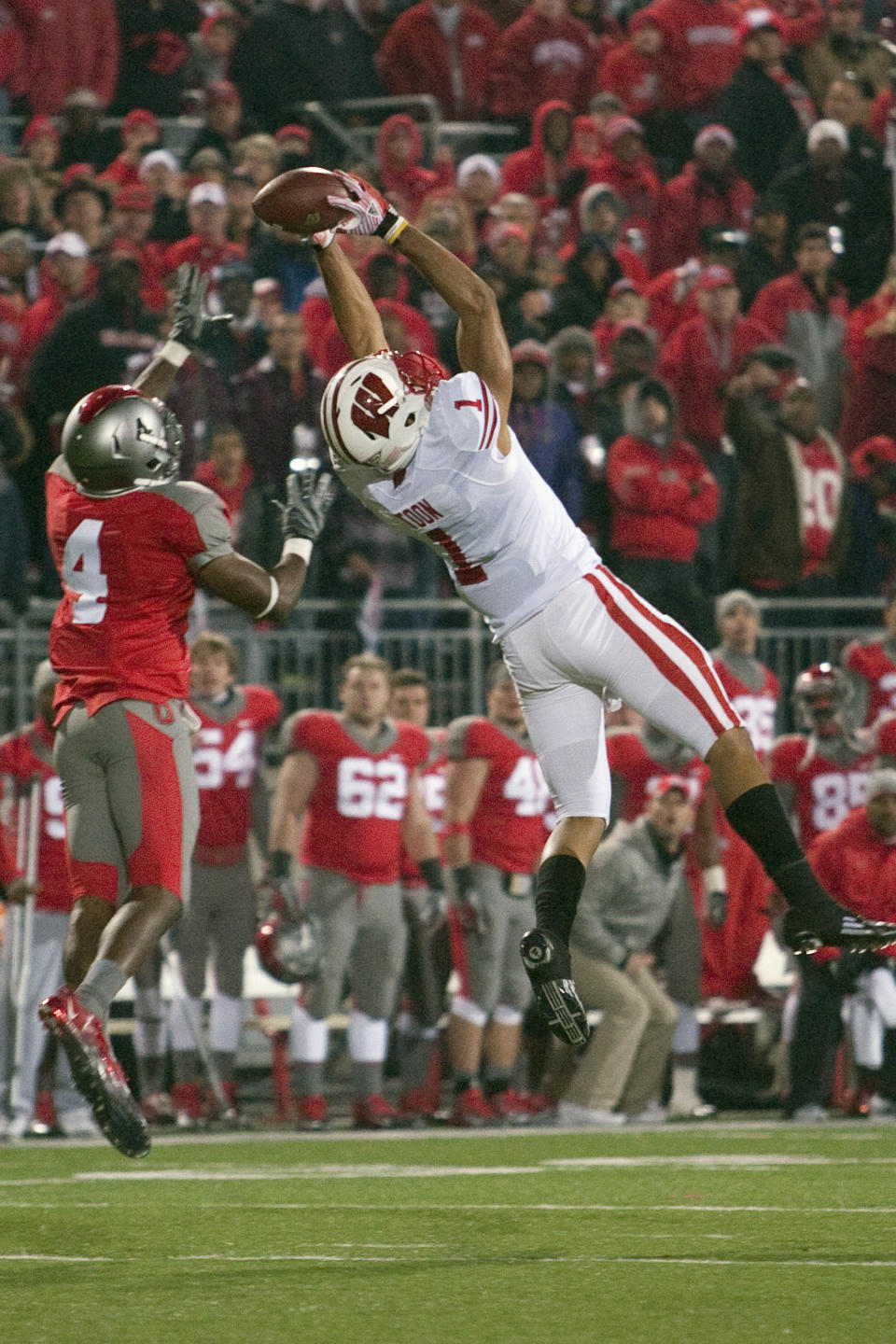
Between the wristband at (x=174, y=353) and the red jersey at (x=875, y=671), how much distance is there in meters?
5.67

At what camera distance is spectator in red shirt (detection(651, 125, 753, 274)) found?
14.5m

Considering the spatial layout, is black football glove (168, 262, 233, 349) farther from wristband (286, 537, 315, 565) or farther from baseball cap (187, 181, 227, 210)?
baseball cap (187, 181, 227, 210)

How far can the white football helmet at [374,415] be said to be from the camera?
5844 mm

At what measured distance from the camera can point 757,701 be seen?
11617 millimetres

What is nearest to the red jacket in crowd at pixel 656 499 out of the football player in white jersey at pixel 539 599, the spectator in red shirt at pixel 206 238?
the spectator in red shirt at pixel 206 238

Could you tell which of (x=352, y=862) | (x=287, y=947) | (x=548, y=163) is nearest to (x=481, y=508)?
(x=287, y=947)

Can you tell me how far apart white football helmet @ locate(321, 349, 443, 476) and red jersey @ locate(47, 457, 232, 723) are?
65 centimetres

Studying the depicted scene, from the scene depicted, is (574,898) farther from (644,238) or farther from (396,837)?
(644,238)

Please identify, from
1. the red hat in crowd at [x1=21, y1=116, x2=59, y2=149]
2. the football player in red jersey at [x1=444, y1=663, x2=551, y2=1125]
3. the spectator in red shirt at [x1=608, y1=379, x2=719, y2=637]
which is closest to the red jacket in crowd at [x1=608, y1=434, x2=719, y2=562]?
the spectator in red shirt at [x1=608, y1=379, x2=719, y2=637]

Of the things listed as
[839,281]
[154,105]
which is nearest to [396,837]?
[839,281]

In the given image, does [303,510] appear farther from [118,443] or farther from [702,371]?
[702,371]

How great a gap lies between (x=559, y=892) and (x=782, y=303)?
7972 millimetres

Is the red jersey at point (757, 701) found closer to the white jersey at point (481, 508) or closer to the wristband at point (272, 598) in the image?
the wristband at point (272, 598)

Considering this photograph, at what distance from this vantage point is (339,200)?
6.02 metres
